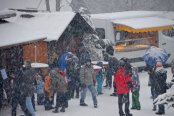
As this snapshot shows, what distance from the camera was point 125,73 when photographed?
11844 millimetres

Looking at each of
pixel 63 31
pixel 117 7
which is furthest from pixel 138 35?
pixel 117 7

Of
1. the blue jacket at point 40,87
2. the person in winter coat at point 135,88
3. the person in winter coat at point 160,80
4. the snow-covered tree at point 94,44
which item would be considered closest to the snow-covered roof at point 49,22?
the snow-covered tree at point 94,44


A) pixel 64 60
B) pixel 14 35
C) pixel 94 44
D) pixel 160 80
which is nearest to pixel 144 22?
pixel 94 44

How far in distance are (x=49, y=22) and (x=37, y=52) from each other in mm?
1540

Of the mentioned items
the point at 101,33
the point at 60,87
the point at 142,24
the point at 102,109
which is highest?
the point at 142,24

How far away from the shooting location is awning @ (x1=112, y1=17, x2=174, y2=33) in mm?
19734

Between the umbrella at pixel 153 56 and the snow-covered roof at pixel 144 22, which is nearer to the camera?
the umbrella at pixel 153 56

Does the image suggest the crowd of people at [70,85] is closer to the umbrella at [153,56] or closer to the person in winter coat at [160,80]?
the person in winter coat at [160,80]

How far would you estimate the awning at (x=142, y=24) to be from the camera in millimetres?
19734

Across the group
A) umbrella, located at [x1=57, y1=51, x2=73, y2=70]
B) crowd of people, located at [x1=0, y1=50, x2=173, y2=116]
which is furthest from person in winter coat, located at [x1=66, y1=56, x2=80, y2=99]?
umbrella, located at [x1=57, y1=51, x2=73, y2=70]

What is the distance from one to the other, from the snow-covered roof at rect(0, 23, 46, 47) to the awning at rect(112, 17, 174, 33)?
22.6ft

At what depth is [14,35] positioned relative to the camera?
13312 millimetres

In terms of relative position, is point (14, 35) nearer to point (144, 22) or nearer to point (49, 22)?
point (49, 22)

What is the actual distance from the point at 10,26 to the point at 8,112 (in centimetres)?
309
